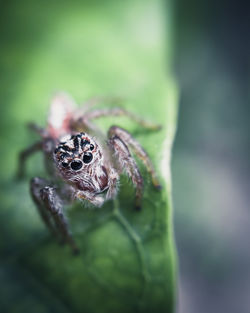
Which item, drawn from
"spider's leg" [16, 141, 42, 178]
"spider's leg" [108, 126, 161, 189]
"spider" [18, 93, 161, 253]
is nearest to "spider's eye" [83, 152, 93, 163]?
"spider" [18, 93, 161, 253]

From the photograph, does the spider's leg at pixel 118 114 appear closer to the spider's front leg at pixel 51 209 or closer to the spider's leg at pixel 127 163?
the spider's leg at pixel 127 163

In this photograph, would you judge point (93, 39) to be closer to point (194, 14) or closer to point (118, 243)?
point (194, 14)

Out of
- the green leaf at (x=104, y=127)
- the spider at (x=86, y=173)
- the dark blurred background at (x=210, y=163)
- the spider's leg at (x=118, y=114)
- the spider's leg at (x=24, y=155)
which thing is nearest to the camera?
the green leaf at (x=104, y=127)

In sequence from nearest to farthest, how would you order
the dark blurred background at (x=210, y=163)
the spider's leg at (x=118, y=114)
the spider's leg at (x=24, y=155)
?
the spider's leg at (x=118, y=114) → the spider's leg at (x=24, y=155) → the dark blurred background at (x=210, y=163)

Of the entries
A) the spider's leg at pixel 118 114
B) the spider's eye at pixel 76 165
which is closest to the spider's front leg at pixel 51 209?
the spider's eye at pixel 76 165

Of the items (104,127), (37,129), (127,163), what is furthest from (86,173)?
(37,129)

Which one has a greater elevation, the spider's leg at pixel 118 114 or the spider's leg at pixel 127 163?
the spider's leg at pixel 118 114
